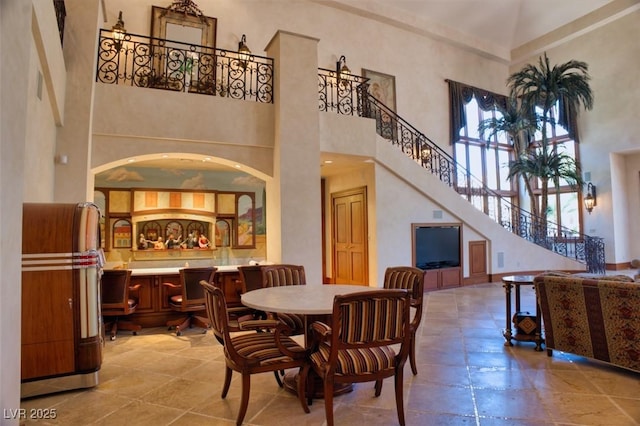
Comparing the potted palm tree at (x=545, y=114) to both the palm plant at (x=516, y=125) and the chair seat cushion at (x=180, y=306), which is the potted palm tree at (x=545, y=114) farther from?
the chair seat cushion at (x=180, y=306)

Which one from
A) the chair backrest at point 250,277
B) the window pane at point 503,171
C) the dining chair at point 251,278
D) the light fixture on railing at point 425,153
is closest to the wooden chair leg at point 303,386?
the dining chair at point 251,278

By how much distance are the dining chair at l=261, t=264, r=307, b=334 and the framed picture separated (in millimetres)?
7494

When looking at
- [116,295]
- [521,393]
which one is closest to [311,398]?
[521,393]

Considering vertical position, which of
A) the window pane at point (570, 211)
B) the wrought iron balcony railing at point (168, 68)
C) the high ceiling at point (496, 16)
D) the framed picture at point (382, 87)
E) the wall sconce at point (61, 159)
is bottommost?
the window pane at point (570, 211)

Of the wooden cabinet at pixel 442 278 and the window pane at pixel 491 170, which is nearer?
the wooden cabinet at pixel 442 278

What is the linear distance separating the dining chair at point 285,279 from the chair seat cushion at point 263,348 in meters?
0.69

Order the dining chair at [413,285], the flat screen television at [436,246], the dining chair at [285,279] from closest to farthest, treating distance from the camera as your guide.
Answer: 1. the dining chair at [413,285]
2. the dining chair at [285,279]
3. the flat screen television at [436,246]

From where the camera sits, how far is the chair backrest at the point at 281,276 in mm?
3957

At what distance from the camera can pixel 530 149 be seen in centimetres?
1249

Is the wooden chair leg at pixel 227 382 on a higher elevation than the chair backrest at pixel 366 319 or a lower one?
lower

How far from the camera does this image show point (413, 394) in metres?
3.08

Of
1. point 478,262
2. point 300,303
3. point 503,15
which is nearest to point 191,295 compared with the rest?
point 300,303

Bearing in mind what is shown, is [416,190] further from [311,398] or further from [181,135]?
[311,398]

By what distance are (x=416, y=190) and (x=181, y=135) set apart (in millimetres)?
4808
